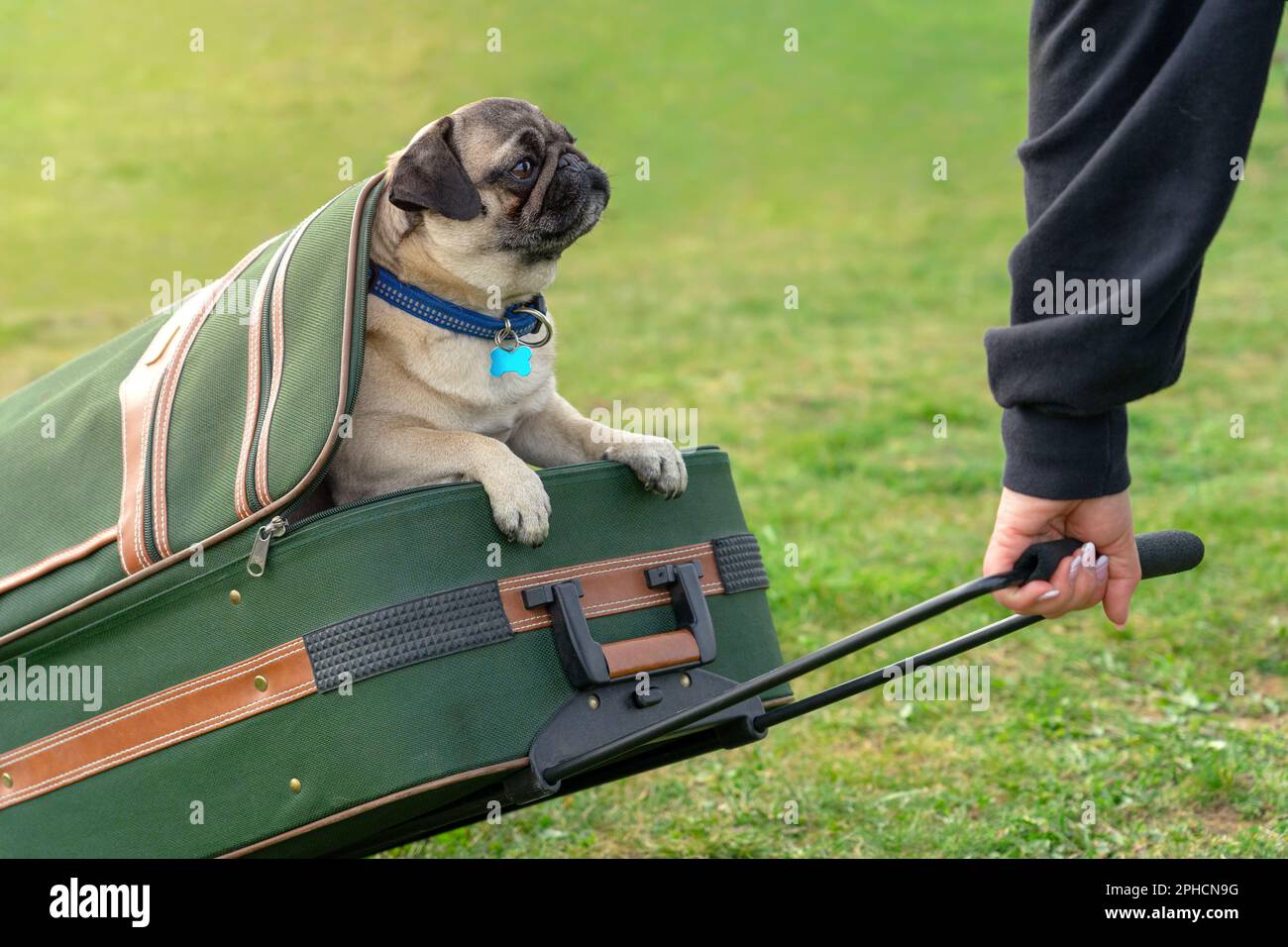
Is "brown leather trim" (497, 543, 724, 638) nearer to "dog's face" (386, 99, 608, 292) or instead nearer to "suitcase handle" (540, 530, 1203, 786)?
"suitcase handle" (540, 530, 1203, 786)

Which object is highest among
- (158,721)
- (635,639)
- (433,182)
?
(433,182)

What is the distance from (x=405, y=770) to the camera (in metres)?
2.19

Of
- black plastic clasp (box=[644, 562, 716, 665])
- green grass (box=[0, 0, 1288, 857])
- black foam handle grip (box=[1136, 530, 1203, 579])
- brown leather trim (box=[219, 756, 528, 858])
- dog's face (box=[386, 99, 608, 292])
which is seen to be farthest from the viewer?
green grass (box=[0, 0, 1288, 857])

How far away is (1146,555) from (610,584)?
95 cm

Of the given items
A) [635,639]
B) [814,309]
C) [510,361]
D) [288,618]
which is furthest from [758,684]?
[814,309]

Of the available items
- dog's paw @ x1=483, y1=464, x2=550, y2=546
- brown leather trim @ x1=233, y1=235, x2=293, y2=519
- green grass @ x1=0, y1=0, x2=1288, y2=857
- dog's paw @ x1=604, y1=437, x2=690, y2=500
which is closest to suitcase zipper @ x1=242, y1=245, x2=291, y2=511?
brown leather trim @ x1=233, y1=235, x2=293, y2=519

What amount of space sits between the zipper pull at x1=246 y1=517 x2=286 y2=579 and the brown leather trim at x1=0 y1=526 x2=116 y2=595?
33 cm

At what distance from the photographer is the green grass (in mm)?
3488

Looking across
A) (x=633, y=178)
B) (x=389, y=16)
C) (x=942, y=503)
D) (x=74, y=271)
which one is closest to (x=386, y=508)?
(x=942, y=503)

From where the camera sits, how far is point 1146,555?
2.08 meters

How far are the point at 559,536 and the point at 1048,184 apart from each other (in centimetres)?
109

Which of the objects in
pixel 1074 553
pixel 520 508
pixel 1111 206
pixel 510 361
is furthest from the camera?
pixel 510 361

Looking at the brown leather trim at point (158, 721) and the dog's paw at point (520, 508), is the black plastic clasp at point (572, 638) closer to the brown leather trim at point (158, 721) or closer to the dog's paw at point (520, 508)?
the dog's paw at point (520, 508)

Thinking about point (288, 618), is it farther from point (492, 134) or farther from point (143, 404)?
point (492, 134)
